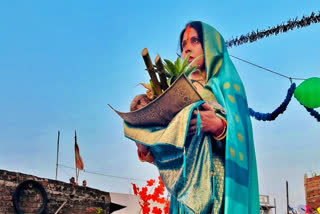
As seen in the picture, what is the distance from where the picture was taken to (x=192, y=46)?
508 centimetres

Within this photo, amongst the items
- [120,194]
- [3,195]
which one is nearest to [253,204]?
[3,195]

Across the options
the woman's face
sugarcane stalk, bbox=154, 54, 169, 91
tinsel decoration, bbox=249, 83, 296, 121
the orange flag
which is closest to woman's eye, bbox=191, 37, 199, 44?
the woman's face

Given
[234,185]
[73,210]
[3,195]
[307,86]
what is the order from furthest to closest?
[73,210]
[3,195]
[307,86]
[234,185]

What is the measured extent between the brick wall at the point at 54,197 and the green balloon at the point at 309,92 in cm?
556

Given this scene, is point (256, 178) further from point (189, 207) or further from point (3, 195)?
point (3, 195)

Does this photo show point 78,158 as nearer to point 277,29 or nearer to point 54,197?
point 54,197

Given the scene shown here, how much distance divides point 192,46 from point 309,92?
4.23 ft

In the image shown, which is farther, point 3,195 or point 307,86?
A: point 3,195

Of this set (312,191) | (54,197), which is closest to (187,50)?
(54,197)

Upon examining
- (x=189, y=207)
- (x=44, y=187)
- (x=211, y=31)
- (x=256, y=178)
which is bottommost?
(x=189, y=207)

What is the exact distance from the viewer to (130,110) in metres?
4.85

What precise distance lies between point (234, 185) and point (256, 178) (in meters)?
0.41

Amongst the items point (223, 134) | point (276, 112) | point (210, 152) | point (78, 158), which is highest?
point (78, 158)

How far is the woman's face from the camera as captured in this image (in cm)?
501
